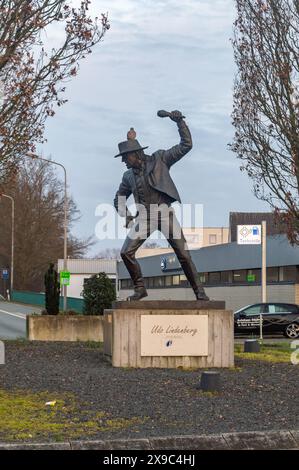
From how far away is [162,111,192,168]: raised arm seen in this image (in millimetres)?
13766

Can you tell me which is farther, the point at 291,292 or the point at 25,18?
the point at 291,292

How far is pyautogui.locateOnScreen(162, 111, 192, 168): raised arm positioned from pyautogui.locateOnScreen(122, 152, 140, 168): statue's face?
0.43 m

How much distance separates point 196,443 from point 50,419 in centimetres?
195

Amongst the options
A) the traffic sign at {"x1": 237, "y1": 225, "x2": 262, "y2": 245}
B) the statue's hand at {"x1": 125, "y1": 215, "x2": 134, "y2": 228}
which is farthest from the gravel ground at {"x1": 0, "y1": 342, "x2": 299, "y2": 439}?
the traffic sign at {"x1": 237, "y1": 225, "x2": 262, "y2": 245}

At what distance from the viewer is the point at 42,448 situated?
24.3 ft

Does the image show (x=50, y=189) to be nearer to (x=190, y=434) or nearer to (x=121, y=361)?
(x=121, y=361)

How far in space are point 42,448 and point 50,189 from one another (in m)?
74.4

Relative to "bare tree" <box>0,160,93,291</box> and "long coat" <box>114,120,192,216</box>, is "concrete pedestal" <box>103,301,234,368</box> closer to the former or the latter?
"long coat" <box>114,120,192,216</box>

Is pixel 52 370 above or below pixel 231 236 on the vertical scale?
below

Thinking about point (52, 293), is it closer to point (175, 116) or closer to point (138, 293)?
point (138, 293)

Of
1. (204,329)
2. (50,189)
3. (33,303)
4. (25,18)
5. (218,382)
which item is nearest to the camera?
(218,382)

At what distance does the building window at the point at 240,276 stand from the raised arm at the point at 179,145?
33.0 meters

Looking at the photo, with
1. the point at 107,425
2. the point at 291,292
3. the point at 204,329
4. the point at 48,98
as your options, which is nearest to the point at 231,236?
the point at 291,292

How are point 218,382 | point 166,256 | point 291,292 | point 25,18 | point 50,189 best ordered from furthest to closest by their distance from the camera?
point 50,189 → point 166,256 → point 291,292 → point 25,18 → point 218,382
